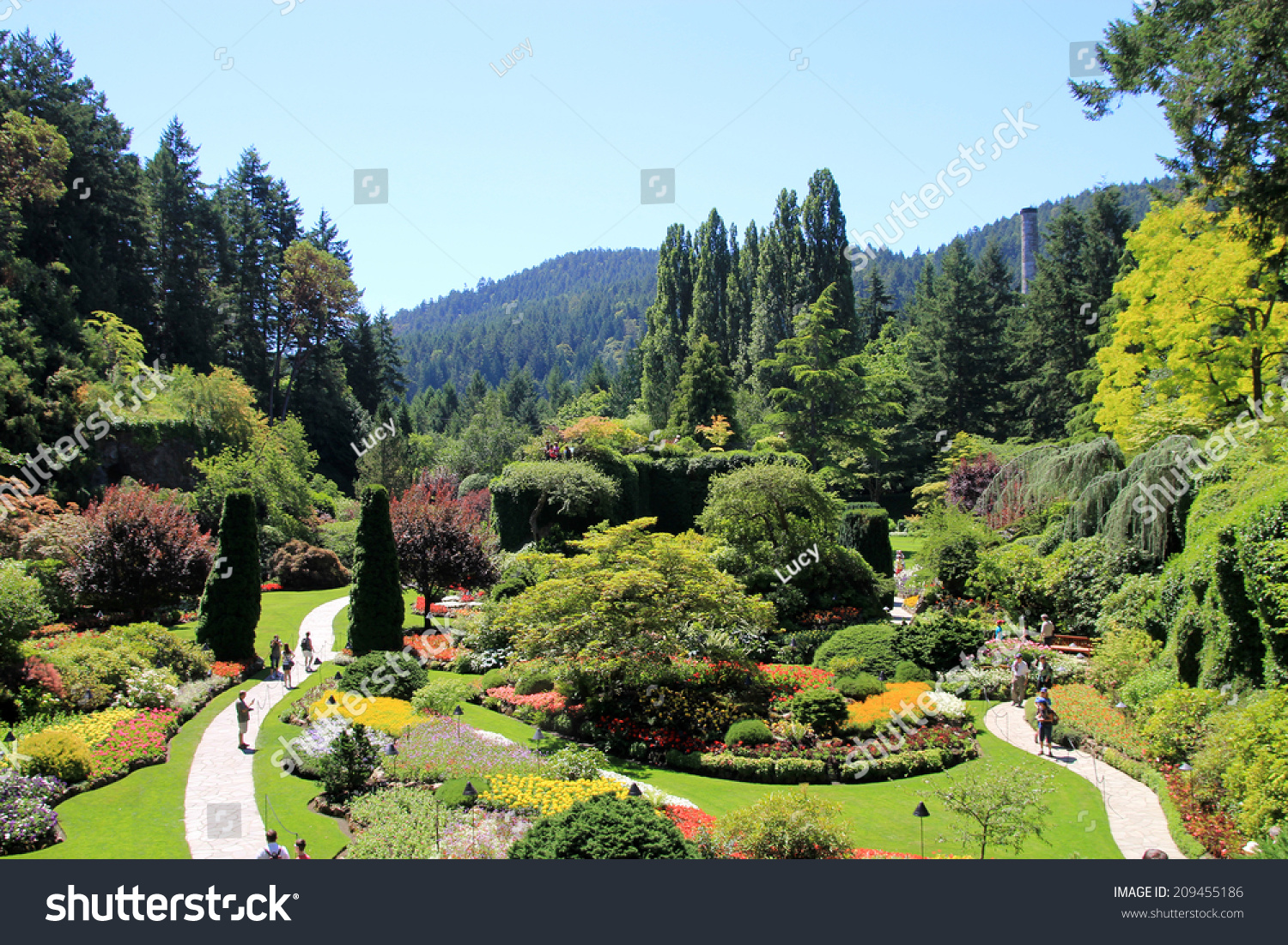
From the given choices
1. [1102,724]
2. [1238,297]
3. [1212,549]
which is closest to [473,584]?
[1102,724]

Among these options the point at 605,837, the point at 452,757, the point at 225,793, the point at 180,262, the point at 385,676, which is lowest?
the point at 225,793

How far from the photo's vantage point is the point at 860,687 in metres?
→ 17.1

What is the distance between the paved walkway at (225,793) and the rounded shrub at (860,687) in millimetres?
11168

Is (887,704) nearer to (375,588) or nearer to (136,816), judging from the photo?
(375,588)

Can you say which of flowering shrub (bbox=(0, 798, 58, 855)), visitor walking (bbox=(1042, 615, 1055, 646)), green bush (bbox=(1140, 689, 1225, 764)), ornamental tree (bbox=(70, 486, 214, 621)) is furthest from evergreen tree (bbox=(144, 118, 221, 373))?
green bush (bbox=(1140, 689, 1225, 764))

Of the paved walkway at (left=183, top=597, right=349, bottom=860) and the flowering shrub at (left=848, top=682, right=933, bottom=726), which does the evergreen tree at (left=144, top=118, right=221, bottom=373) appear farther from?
the flowering shrub at (left=848, top=682, right=933, bottom=726)

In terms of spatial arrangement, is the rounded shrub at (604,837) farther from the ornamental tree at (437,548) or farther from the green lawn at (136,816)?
the ornamental tree at (437,548)

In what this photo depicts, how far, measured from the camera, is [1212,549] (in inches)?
521

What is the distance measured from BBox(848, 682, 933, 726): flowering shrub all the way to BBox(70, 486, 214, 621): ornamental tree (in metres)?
Result: 17.9

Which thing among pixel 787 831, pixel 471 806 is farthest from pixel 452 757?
pixel 787 831

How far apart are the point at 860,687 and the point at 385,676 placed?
33.5 feet

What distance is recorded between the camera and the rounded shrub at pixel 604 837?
846 centimetres
